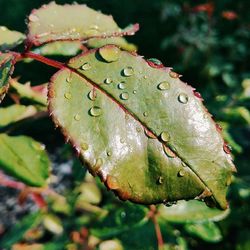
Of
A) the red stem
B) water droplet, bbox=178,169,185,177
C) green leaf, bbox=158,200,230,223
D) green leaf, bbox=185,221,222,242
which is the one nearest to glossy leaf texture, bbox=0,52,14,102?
the red stem

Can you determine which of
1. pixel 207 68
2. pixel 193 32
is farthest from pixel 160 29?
pixel 207 68

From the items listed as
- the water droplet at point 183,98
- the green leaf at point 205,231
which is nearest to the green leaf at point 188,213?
the green leaf at point 205,231

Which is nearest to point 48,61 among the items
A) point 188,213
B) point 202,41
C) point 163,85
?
point 163,85

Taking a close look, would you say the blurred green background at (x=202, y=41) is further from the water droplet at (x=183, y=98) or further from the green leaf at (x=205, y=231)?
the water droplet at (x=183, y=98)

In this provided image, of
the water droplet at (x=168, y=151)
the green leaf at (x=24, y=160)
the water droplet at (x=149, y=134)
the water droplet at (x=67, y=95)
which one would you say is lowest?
the green leaf at (x=24, y=160)

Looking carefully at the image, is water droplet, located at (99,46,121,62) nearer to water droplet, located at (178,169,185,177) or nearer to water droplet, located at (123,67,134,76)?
water droplet, located at (123,67,134,76)

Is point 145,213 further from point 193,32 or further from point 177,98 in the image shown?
point 193,32

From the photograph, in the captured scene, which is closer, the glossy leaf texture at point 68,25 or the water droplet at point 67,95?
the water droplet at point 67,95
